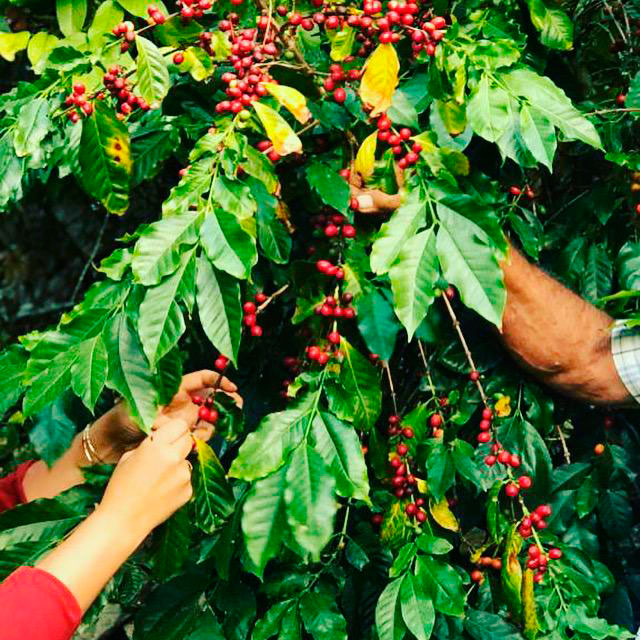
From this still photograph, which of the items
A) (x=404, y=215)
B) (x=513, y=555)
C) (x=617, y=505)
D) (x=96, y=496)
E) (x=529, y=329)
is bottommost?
(x=617, y=505)

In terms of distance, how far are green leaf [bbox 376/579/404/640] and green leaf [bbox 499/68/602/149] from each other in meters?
0.81

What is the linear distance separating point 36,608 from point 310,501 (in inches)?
15.6

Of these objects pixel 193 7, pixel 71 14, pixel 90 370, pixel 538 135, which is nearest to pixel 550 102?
pixel 538 135

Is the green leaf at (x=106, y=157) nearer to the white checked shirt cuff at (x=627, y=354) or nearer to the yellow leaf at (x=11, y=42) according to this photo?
the yellow leaf at (x=11, y=42)

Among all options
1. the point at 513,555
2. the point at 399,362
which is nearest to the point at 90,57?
the point at 399,362

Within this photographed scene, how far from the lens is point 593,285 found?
1828 millimetres

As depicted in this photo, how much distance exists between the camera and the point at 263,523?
4.05 ft

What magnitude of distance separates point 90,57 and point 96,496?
755 millimetres

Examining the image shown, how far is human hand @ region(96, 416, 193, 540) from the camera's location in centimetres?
128

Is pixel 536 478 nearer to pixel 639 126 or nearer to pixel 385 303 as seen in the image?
pixel 385 303

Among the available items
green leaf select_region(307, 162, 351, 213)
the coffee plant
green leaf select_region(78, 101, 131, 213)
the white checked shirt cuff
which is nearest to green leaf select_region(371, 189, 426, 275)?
the coffee plant

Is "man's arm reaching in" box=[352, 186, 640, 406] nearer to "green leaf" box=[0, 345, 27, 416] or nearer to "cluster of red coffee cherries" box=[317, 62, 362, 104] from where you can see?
"cluster of red coffee cherries" box=[317, 62, 362, 104]

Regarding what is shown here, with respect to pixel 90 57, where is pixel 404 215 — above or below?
below

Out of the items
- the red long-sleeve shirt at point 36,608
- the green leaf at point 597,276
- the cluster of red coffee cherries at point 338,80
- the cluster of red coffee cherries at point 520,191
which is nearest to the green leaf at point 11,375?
the red long-sleeve shirt at point 36,608
